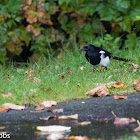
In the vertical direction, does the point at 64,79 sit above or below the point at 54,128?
above

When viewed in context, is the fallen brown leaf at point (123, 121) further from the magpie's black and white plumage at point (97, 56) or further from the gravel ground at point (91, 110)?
the magpie's black and white plumage at point (97, 56)

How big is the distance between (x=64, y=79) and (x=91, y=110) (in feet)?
4.32

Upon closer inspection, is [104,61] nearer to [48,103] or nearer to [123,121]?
[48,103]

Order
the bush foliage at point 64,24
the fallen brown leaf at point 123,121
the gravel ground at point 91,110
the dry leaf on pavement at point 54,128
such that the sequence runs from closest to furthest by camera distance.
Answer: the dry leaf on pavement at point 54,128 → the fallen brown leaf at point 123,121 → the gravel ground at point 91,110 → the bush foliage at point 64,24

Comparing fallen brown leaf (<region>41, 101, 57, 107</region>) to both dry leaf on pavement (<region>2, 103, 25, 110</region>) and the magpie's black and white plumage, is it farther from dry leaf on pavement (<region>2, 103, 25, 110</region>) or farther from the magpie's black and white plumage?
the magpie's black and white plumage

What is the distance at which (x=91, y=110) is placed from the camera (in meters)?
3.31

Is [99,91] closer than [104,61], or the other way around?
[99,91]

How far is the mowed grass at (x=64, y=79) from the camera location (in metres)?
3.86

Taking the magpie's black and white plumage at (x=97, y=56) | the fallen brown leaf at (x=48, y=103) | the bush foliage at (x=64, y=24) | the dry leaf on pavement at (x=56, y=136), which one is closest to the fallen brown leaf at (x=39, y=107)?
the fallen brown leaf at (x=48, y=103)

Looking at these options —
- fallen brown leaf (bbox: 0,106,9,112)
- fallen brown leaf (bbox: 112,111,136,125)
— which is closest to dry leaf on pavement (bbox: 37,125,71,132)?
fallen brown leaf (bbox: 112,111,136,125)

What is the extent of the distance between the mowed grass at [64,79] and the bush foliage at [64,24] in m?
0.54

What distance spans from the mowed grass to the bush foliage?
54 centimetres

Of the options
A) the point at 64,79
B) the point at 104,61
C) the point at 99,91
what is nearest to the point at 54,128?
the point at 99,91

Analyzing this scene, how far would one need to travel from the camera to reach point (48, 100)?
12.2 ft
